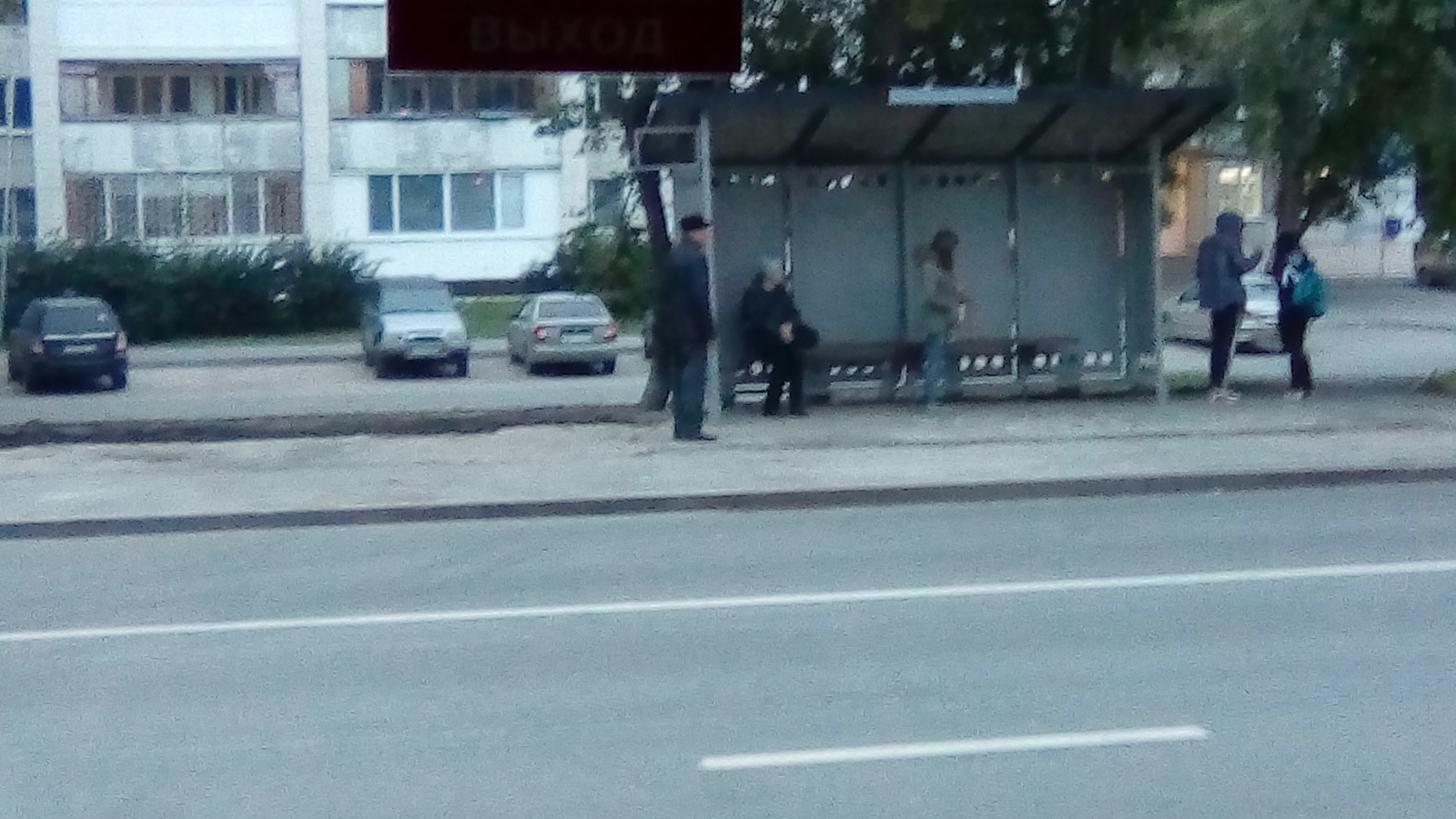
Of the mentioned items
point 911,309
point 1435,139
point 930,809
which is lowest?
point 930,809

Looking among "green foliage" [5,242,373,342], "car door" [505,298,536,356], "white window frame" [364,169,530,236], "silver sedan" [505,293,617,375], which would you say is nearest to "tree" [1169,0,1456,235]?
"silver sedan" [505,293,617,375]

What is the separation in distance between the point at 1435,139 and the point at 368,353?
71.2ft

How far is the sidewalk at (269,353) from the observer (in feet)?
120

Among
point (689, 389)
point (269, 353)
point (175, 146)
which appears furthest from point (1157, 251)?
point (175, 146)

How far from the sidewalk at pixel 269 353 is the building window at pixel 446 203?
6933mm

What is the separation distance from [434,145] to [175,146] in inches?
252

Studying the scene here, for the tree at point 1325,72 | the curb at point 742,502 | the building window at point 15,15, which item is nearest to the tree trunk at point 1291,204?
the tree at point 1325,72

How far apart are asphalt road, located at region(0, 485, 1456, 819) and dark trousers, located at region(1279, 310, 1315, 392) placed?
574 cm

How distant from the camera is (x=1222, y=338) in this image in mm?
16531

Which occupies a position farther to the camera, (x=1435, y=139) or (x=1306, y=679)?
(x=1435, y=139)

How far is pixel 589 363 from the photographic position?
107 ft

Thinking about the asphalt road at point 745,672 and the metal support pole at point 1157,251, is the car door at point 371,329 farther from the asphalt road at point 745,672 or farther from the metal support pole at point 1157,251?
the asphalt road at point 745,672

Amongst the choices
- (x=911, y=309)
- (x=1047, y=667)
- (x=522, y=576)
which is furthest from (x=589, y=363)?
(x=1047, y=667)

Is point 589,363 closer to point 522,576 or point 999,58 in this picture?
point 999,58
